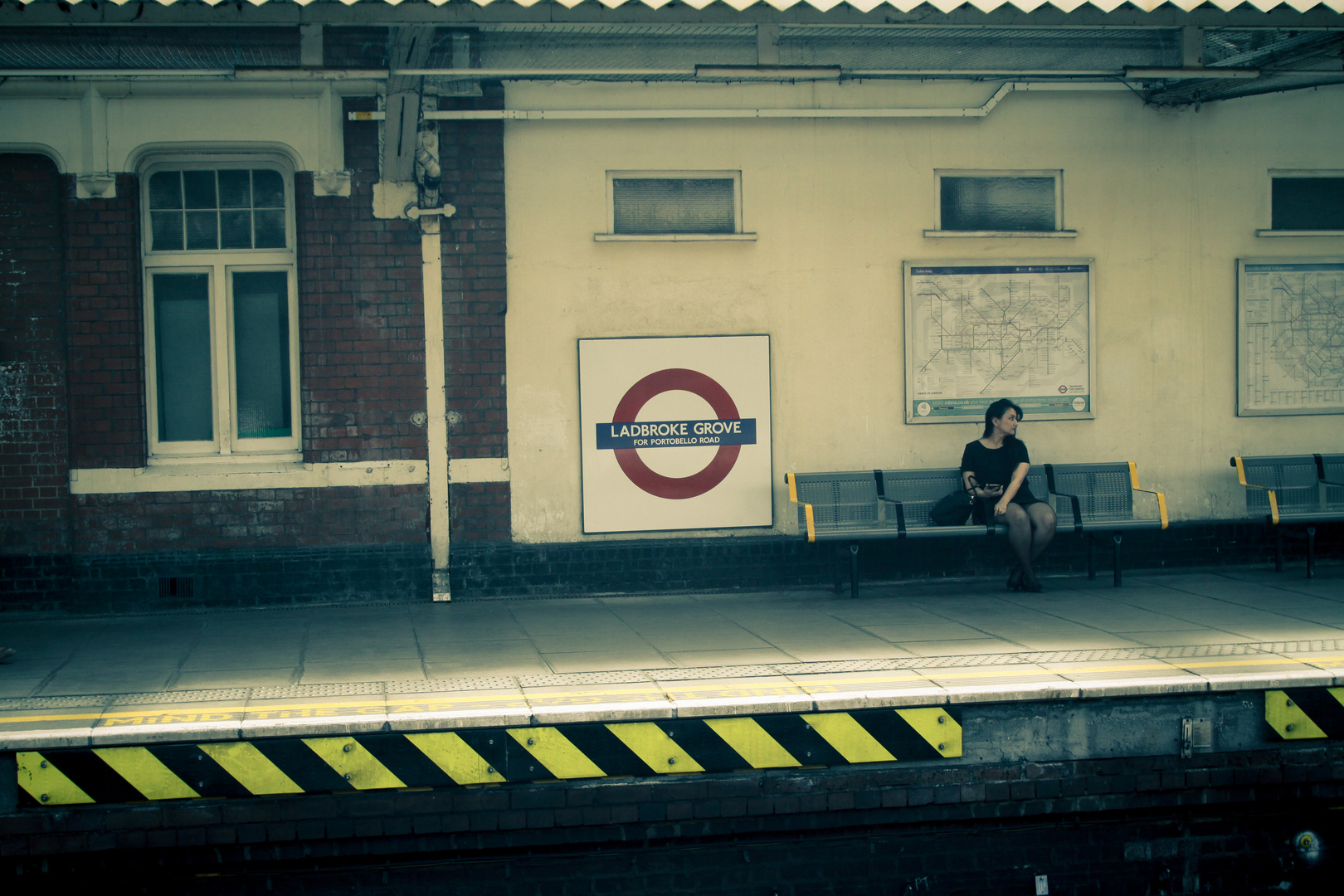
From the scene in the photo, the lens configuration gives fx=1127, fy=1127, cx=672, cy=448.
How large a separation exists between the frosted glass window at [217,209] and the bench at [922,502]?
4475 millimetres

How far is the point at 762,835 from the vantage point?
535 centimetres

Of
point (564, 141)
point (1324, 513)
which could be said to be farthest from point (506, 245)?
point (1324, 513)

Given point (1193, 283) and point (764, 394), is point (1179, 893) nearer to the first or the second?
point (764, 394)

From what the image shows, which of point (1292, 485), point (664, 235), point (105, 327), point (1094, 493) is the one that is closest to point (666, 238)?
point (664, 235)

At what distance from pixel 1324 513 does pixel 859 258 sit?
13.9 feet

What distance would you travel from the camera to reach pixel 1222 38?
25.5ft

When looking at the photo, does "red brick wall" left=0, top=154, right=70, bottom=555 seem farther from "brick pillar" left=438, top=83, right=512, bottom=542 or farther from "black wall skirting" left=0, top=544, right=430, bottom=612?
"brick pillar" left=438, top=83, right=512, bottom=542

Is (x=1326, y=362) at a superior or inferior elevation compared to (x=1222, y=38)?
inferior

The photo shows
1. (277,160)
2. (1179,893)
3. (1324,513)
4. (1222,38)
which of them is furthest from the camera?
(1324,513)

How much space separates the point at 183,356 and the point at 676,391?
3779 mm

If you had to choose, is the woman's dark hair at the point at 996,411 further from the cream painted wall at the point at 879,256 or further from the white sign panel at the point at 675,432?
the white sign panel at the point at 675,432

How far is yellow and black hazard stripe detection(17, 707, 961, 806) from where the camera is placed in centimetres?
482

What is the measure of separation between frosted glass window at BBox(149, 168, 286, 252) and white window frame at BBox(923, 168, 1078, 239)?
5.10 m

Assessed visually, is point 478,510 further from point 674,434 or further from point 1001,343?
point 1001,343
